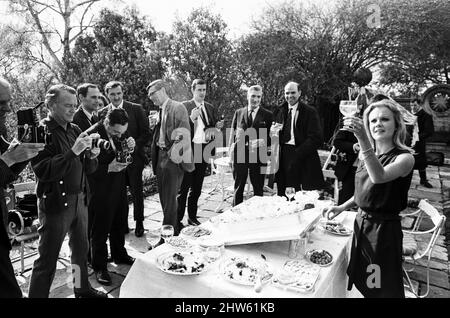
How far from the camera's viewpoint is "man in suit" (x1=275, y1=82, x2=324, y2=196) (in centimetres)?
457

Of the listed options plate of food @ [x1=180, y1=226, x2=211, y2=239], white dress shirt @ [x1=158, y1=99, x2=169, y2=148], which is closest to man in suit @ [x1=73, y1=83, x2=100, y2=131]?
white dress shirt @ [x1=158, y1=99, x2=169, y2=148]

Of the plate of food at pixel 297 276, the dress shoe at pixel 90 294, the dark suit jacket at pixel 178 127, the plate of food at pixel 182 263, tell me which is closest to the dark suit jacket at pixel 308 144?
the dark suit jacket at pixel 178 127

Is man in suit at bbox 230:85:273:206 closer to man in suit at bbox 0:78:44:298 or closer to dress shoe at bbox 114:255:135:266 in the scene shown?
dress shoe at bbox 114:255:135:266

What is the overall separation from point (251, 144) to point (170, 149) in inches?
57.6

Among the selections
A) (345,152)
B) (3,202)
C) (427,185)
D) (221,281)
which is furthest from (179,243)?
(427,185)

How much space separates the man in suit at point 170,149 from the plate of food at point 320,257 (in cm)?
203

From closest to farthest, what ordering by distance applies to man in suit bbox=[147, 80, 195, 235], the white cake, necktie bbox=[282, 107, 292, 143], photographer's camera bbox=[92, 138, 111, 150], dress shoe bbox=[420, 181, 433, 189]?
the white cake, photographer's camera bbox=[92, 138, 111, 150], man in suit bbox=[147, 80, 195, 235], necktie bbox=[282, 107, 292, 143], dress shoe bbox=[420, 181, 433, 189]

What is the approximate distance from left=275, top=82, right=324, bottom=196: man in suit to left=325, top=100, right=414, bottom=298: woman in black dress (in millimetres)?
2337

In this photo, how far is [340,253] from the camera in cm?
233

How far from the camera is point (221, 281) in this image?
1837 millimetres

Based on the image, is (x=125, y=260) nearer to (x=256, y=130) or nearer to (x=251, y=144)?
(x=251, y=144)

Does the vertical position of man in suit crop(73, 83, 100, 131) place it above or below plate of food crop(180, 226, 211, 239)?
above
